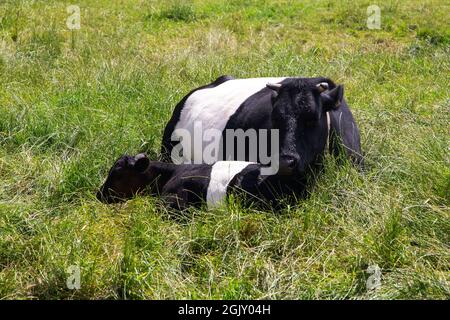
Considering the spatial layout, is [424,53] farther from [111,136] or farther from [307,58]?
[111,136]

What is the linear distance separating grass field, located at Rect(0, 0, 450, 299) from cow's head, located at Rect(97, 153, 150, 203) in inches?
6.6

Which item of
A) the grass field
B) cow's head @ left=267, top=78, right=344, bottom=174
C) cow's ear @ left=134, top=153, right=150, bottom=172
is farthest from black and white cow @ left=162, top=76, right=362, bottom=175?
cow's ear @ left=134, top=153, right=150, bottom=172

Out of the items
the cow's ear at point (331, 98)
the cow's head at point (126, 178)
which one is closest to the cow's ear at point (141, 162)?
the cow's head at point (126, 178)

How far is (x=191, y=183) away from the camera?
Result: 6.04 meters

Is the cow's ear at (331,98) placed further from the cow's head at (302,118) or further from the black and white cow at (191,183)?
the black and white cow at (191,183)

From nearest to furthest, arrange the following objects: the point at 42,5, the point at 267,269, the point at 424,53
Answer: the point at 267,269
the point at 424,53
the point at 42,5

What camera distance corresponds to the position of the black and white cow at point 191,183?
19.0 ft

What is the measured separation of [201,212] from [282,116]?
1077mm

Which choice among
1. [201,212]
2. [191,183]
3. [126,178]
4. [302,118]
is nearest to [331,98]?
[302,118]

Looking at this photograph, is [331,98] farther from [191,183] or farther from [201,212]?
[201,212]

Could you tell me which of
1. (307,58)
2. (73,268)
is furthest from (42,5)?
(73,268)

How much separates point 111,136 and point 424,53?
564 cm

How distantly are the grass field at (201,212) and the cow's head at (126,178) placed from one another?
0.55ft
